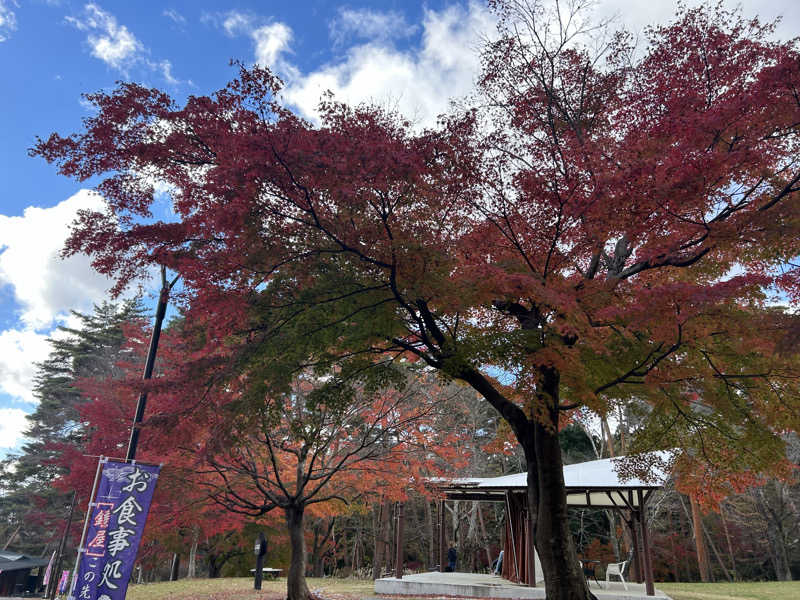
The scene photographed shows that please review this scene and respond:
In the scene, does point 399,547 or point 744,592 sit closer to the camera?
point 399,547

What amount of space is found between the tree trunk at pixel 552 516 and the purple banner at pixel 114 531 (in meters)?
5.38

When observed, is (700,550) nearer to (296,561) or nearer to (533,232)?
(296,561)

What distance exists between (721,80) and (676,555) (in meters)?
24.1

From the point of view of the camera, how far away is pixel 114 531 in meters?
6.61

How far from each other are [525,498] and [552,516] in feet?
20.8

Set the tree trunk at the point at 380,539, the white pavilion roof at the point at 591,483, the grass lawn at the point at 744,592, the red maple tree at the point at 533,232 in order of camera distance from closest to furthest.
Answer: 1. the red maple tree at the point at 533,232
2. the white pavilion roof at the point at 591,483
3. the grass lawn at the point at 744,592
4. the tree trunk at the point at 380,539

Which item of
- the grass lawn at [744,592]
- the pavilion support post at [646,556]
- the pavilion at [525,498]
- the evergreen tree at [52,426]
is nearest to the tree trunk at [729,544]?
the grass lawn at [744,592]

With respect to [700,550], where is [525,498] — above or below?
above

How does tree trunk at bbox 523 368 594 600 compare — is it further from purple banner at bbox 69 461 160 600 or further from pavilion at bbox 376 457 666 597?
purple banner at bbox 69 461 160 600

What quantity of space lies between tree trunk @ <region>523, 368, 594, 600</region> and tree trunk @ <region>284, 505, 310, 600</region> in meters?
6.00

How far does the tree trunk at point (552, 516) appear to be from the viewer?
23.0 ft

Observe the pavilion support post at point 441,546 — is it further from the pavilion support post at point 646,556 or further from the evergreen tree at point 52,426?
the evergreen tree at point 52,426

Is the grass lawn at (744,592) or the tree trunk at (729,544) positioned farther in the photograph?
the tree trunk at (729,544)

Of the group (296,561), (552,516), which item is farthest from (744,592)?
(296,561)
